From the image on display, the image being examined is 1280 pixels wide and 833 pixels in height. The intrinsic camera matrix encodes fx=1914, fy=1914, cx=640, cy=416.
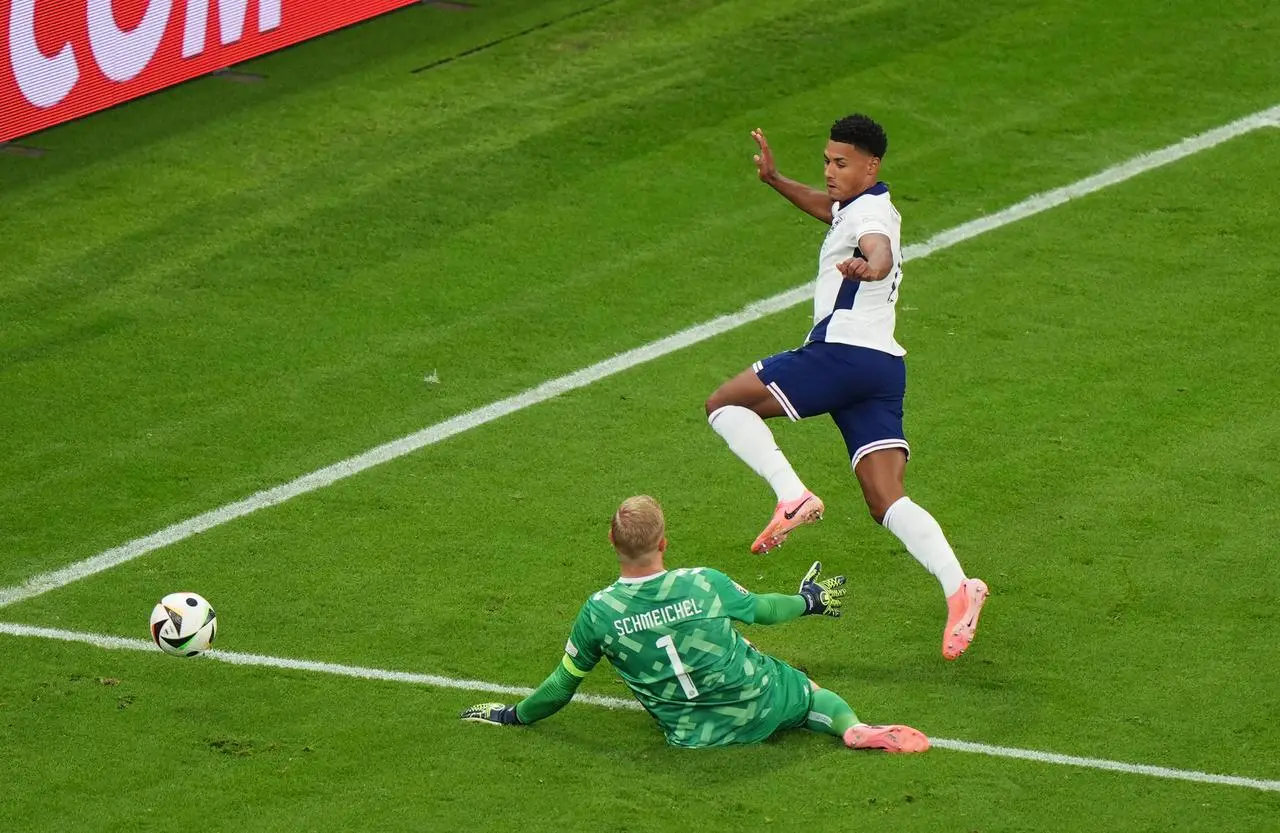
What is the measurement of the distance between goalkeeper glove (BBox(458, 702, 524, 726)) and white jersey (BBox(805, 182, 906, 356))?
216 cm

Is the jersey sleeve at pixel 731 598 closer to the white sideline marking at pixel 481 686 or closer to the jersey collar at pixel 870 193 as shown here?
the white sideline marking at pixel 481 686

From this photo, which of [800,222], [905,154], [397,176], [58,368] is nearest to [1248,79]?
[905,154]

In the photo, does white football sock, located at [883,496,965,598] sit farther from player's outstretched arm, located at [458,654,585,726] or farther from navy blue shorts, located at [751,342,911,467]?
player's outstretched arm, located at [458,654,585,726]

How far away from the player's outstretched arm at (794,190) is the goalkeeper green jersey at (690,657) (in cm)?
220

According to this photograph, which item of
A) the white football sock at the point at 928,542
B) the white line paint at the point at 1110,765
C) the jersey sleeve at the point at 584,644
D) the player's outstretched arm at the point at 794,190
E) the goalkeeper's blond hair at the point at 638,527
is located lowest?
the white line paint at the point at 1110,765

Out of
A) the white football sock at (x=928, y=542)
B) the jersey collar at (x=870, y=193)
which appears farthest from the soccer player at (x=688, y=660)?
the jersey collar at (x=870, y=193)

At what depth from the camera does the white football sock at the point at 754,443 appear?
28.1 ft

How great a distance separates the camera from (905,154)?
13953 mm

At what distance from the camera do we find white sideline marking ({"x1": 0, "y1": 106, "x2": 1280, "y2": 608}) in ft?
31.0

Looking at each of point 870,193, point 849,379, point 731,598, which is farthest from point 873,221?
point 731,598

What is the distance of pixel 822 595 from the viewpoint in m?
8.02

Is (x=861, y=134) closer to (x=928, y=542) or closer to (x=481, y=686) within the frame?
(x=928, y=542)

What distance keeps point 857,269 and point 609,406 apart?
10.8 ft

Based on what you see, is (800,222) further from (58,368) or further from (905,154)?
(58,368)
